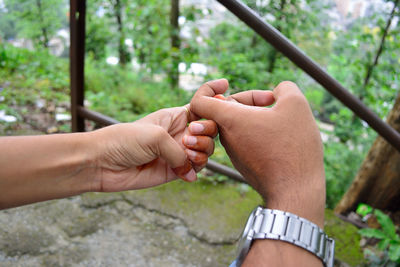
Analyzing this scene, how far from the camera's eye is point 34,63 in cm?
420

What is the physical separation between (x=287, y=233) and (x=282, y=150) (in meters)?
0.24

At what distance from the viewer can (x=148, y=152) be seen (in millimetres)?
1119

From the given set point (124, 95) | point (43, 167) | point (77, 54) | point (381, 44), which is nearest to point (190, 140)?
point (43, 167)

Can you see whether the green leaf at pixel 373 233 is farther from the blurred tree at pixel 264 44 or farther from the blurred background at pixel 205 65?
the blurred tree at pixel 264 44

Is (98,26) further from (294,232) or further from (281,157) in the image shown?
(294,232)

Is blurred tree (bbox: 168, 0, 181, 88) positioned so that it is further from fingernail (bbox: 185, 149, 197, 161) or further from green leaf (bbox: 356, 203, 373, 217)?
fingernail (bbox: 185, 149, 197, 161)

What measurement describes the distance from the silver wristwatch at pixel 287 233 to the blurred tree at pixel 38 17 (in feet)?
21.8

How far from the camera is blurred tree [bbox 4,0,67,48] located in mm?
6098

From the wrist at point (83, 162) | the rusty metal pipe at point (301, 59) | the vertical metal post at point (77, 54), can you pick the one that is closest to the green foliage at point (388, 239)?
the rusty metal pipe at point (301, 59)

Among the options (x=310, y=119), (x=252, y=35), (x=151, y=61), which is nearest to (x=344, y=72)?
(x=252, y=35)

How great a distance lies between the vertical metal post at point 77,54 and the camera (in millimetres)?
1939

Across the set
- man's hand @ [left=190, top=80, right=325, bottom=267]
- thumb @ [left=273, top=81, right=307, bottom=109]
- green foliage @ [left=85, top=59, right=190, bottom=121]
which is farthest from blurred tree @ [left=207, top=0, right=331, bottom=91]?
man's hand @ [left=190, top=80, right=325, bottom=267]

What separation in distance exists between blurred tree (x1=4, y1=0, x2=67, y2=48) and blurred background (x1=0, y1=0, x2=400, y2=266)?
0.28 m

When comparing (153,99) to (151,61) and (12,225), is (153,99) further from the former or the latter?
(12,225)
